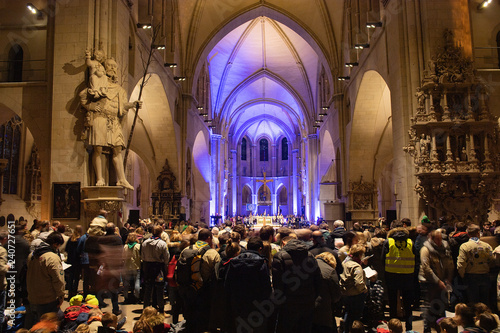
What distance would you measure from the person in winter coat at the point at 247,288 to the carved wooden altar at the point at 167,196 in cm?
1680

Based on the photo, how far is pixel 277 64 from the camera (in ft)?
113

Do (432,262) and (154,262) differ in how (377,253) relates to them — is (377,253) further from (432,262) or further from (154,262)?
(154,262)

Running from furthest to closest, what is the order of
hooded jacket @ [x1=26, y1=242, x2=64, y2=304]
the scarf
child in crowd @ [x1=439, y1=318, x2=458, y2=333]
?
the scarf → hooded jacket @ [x1=26, y1=242, x2=64, y2=304] → child in crowd @ [x1=439, y1=318, x2=458, y2=333]

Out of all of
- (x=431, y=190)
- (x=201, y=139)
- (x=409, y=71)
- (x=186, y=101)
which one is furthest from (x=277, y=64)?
(x=431, y=190)

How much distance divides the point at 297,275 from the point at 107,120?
27.5 ft

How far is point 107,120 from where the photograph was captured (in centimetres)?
1142

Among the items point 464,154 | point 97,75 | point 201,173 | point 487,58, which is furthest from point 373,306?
point 201,173

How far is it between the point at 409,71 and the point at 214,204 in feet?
85.8

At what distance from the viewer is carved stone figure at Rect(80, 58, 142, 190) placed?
36.8 feet

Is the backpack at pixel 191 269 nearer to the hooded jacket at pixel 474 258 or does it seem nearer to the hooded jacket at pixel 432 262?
the hooded jacket at pixel 432 262

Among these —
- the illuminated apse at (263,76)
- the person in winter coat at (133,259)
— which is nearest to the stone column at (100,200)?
the person in winter coat at (133,259)

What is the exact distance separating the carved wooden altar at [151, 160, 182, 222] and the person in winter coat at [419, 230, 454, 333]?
54.2ft

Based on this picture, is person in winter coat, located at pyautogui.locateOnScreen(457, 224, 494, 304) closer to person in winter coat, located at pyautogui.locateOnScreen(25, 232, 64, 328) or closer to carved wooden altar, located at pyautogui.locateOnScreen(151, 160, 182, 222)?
person in winter coat, located at pyautogui.locateOnScreen(25, 232, 64, 328)

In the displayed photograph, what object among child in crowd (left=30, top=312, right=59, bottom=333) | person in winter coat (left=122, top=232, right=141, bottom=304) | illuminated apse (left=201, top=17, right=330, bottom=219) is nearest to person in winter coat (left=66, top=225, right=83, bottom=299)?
person in winter coat (left=122, top=232, right=141, bottom=304)
